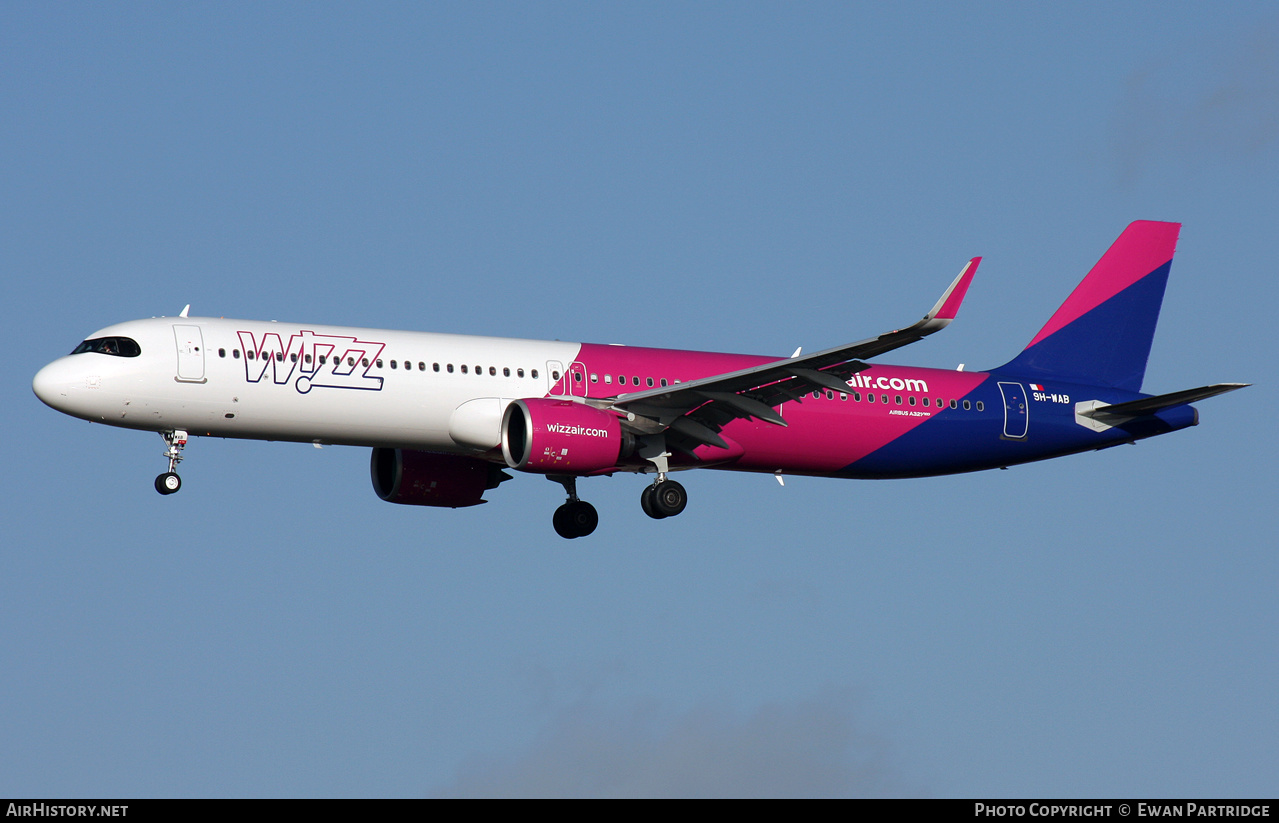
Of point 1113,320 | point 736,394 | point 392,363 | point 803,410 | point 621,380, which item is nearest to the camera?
point 392,363

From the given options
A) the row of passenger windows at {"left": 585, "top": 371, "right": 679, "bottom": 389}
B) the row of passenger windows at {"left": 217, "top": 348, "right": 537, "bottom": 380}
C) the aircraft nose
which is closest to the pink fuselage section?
the row of passenger windows at {"left": 585, "top": 371, "right": 679, "bottom": 389}

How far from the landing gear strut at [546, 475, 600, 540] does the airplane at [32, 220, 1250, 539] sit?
0.04 meters

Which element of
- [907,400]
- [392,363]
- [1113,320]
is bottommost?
[907,400]

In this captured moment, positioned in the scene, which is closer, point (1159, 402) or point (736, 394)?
point (736, 394)

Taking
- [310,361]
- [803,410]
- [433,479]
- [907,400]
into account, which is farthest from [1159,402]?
[310,361]

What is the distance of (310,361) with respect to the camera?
3909 cm

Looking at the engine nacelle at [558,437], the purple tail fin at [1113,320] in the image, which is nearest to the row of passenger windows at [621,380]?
the engine nacelle at [558,437]

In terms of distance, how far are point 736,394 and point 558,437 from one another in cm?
441

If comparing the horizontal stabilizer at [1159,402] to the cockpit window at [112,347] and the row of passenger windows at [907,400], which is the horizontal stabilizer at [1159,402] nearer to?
the row of passenger windows at [907,400]

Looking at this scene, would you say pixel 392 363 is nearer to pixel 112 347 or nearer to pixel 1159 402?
pixel 112 347

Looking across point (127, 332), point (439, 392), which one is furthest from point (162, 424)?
point (439, 392)

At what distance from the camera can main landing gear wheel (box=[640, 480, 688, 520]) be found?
137 ft

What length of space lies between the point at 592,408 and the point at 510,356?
2.37 m

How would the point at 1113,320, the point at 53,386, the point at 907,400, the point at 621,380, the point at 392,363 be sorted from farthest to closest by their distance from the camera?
the point at 1113,320, the point at 907,400, the point at 621,380, the point at 392,363, the point at 53,386
